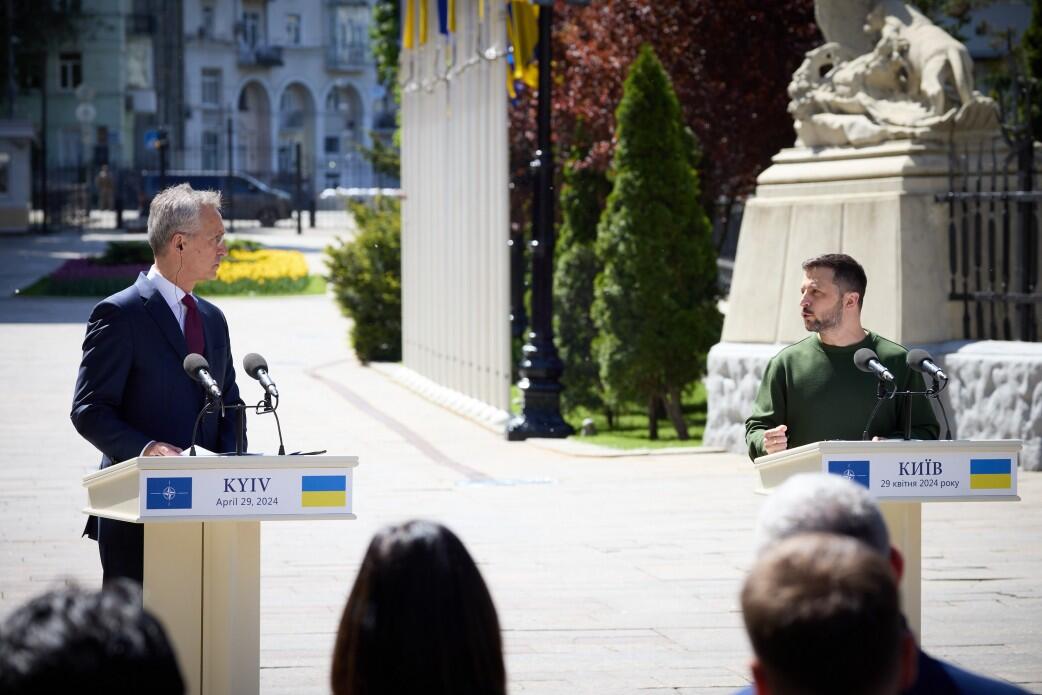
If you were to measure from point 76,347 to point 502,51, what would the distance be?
8.94 metres

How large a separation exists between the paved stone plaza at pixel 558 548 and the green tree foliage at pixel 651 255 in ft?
5.73

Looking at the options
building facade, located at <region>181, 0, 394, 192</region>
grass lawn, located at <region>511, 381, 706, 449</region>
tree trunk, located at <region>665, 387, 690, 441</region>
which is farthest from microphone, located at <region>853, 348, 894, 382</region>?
building facade, located at <region>181, 0, 394, 192</region>

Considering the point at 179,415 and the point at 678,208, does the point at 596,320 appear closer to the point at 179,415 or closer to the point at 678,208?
the point at 678,208

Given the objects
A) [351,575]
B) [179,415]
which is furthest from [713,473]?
[179,415]

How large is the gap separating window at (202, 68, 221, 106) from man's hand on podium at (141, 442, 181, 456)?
8774 cm

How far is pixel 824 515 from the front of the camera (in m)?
3.36

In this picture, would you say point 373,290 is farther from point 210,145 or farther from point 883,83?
point 210,145

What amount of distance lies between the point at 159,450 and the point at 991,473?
259 cm

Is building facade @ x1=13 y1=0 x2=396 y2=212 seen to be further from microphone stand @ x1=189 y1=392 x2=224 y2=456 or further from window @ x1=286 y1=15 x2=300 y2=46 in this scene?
microphone stand @ x1=189 y1=392 x2=224 y2=456

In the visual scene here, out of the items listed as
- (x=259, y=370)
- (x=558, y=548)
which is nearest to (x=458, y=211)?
(x=558, y=548)

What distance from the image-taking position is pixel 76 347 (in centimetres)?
2320

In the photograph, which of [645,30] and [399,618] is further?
[645,30]

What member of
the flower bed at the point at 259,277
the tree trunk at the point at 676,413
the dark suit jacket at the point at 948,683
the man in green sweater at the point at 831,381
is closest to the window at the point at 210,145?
the flower bed at the point at 259,277

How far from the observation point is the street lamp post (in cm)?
1599
